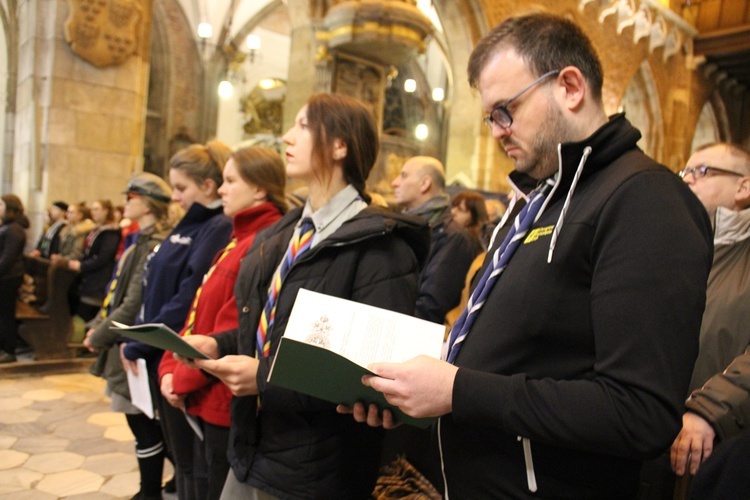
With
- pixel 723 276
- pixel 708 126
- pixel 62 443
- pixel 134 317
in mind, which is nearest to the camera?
pixel 723 276

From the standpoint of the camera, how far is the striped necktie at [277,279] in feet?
6.01

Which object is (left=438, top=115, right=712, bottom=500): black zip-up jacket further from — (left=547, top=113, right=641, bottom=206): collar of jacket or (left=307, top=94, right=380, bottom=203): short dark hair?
(left=307, top=94, right=380, bottom=203): short dark hair

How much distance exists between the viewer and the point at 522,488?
1.09 meters

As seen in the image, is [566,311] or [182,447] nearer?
[566,311]

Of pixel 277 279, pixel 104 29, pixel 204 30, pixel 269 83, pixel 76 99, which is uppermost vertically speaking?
pixel 204 30

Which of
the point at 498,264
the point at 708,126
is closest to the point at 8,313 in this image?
the point at 498,264

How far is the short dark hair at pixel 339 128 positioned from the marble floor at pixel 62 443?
2.47 meters

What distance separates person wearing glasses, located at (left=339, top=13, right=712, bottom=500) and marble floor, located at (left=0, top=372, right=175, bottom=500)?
2.86 metres

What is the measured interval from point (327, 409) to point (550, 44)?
1.13 m

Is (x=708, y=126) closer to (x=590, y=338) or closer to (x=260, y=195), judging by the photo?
(x=260, y=195)

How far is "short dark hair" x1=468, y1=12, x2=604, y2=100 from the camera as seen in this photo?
1138 millimetres

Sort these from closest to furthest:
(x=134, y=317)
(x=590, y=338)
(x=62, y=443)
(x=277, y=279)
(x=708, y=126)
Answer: (x=590, y=338) < (x=277, y=279) < (x=134, y=317) < (x=62, y=443) < (x=708, y=126)

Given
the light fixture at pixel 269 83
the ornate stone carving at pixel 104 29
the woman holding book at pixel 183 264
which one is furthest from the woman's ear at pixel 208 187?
the light fixture at pixel 269 83

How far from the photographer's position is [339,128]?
190cm
